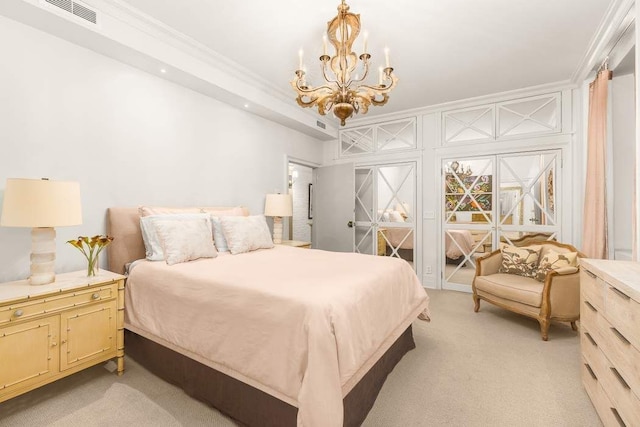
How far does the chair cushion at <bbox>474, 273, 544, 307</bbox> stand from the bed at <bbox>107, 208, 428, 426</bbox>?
115 cm

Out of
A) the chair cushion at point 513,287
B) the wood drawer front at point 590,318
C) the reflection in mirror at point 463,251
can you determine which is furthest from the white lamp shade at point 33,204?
the reflection in mirror at point 463,251

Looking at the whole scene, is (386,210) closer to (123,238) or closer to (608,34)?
(608,34)

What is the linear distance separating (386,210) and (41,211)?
4.29m

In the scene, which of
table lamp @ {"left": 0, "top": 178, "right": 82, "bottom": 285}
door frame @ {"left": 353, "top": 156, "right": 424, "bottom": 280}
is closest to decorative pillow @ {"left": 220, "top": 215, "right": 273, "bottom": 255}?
table lamp @ {"left": 0, "top": 178, "right": 82, "bottom": 285}

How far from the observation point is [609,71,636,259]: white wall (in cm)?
288

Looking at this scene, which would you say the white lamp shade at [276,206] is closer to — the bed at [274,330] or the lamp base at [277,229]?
the lamp base at [277,229]

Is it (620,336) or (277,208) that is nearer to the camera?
(620,336)

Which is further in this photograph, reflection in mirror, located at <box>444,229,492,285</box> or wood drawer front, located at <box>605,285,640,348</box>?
reflection in mirror, located at <box>444,229,492,285</box>

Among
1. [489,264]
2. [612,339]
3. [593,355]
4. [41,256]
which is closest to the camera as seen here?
[612,339]

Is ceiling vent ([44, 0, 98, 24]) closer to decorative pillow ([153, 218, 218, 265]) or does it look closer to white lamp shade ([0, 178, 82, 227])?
white lamp shade ([0, 178, 82, 227])

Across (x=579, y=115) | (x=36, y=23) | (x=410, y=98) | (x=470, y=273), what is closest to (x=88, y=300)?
(x=36, y=23)

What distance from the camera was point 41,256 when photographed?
1929 mm

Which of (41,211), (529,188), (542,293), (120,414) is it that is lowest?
(120,414)

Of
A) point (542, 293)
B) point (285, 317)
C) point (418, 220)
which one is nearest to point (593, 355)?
point (542, 293)
